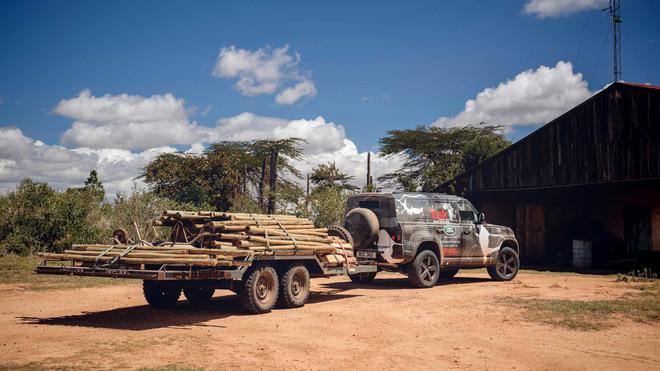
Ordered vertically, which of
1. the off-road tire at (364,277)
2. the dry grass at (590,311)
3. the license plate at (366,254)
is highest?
the license plate at (366,254)

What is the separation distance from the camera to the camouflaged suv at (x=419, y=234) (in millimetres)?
15070

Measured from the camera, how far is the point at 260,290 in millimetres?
11438

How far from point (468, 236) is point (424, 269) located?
70.6 inches

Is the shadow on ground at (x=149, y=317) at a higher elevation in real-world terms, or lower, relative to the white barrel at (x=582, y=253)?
lower

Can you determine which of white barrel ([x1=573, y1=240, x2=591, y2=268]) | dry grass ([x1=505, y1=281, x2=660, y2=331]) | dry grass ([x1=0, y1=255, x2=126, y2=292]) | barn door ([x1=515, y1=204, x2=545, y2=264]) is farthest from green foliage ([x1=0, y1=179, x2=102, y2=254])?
white barrel ([x1=573, y1=240, x2=591, y2=268])

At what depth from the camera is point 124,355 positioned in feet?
25.3

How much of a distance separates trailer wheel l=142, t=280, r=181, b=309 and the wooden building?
50.9 feet

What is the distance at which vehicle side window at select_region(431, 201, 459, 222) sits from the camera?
16.0 meters

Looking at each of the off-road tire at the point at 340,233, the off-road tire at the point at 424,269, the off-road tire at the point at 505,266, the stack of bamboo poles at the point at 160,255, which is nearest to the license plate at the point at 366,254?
the off-road tire at the point at 340,233

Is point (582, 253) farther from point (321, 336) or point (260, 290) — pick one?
point (321, 336)

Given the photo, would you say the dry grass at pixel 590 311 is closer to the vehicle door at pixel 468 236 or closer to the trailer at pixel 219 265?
the vehicle door at pixel 468 236

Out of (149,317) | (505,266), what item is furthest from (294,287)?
(505,266)

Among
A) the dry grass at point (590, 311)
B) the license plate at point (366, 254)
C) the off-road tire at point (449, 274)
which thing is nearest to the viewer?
the dry grass at point (590, 311)

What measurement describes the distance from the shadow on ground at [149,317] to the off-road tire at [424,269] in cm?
340
